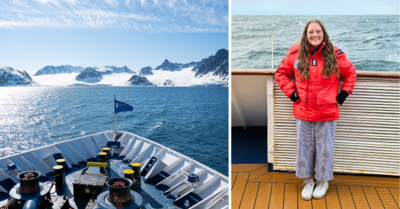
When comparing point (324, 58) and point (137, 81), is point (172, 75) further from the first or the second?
point (324, 58)

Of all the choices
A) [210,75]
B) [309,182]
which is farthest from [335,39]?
[210,75]

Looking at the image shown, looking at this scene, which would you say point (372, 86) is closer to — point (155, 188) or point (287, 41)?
point (287, 41)

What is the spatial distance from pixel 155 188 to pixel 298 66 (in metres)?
2.85

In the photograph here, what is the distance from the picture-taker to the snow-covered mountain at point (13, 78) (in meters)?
96.9

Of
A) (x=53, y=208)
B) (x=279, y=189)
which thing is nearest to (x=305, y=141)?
(x=279, y=189)

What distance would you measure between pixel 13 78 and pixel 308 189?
124423 mm

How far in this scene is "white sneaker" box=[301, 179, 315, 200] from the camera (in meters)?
1.87

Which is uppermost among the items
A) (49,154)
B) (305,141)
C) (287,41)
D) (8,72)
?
(8,72)

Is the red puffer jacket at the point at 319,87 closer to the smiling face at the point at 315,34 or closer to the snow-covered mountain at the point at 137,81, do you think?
the smiling face at the point at 315,34

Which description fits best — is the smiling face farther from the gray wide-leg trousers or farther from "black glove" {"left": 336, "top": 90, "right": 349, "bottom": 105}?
the gray wide-leg trousers

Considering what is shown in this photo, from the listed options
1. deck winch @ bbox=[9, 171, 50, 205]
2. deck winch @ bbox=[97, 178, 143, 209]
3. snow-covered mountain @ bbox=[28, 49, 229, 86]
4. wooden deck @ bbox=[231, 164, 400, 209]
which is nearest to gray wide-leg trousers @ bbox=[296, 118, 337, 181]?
wooden deck @ bbox=[231, 164, 400, 209]

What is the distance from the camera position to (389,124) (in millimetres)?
2076

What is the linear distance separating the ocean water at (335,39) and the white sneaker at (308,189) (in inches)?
37.1

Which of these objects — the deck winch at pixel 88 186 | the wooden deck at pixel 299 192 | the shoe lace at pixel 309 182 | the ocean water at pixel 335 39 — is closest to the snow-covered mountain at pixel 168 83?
the ocean water at pixel 335 39
